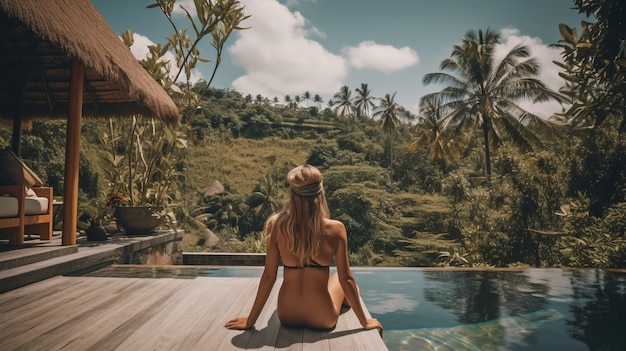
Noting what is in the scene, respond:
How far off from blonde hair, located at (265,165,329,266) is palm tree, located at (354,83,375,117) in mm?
41395

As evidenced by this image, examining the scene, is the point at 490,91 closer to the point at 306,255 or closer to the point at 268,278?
the point at 306,255

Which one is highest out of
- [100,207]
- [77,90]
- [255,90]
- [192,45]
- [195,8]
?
[255,90]

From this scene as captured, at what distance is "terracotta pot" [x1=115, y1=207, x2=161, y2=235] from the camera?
227 inches

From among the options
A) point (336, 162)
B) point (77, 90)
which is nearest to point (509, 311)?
point (77, 90)

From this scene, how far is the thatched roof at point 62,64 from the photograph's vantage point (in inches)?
140

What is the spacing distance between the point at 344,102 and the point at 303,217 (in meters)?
45.2

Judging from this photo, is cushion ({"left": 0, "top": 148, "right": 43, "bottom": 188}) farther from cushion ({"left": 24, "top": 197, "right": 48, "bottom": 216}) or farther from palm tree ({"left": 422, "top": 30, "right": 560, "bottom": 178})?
palm tree ({"left": 422, "top": 30, "right": 560, "bottom": 178})

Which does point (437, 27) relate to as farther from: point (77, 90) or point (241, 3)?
point (77, 90)

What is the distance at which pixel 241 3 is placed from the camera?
6141 millimetres

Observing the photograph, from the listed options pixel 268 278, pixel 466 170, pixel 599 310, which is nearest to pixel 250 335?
pixel 268 278

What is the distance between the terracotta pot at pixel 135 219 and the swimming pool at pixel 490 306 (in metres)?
1.31

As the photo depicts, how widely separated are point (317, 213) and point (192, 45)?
544 centimetres

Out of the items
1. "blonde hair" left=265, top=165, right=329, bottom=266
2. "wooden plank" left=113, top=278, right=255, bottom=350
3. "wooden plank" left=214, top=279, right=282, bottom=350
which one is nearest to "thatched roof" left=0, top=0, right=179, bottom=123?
"wooden plank" left=113, top=278, right=255, bottom=350

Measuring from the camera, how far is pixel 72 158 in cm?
425
